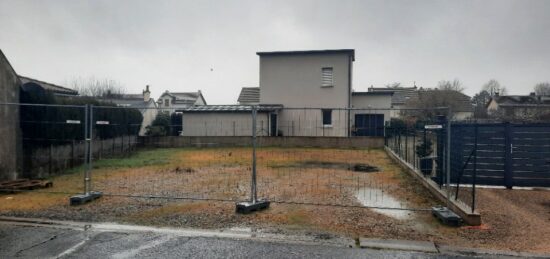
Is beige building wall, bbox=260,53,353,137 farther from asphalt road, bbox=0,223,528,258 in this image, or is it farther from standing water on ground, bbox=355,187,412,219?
asphalt road, bbox=0,223,528,258

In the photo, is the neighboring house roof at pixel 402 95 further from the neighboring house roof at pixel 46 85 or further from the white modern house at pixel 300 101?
the neighboring house roof at pixel 46 85

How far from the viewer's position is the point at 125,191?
900 centimetres

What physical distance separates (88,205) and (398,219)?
5977mm

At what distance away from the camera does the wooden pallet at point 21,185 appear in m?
8.66

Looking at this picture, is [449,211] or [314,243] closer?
[314,243]

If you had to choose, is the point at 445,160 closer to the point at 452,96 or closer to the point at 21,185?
the point at 21,185

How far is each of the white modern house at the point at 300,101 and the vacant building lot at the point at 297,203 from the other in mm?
10638

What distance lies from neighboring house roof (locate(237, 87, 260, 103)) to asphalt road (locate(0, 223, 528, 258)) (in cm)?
2638

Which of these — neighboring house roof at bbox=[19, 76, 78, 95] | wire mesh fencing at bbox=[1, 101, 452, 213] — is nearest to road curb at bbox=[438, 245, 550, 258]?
wire mesh fencing at bbox=[1, 101, 452, 213]

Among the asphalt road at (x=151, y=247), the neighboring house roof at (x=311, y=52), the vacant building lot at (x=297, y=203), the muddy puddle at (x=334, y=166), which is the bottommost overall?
the asphalt road at (x=151, y=247)

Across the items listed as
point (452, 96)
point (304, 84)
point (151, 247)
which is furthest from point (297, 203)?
point (452, 96)

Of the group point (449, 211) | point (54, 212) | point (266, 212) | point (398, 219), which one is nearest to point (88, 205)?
point (54, 212)

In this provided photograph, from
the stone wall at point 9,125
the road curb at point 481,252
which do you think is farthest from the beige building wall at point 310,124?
the road curb at point 481,252

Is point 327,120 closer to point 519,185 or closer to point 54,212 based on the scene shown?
point 519,185
